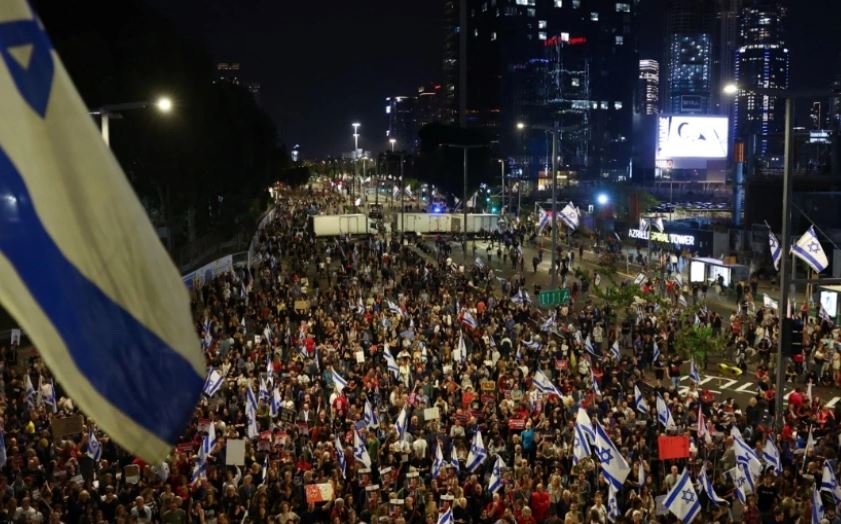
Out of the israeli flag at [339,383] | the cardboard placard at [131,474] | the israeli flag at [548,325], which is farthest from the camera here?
the israeli flag at [548,325]

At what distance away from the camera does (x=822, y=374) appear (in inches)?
980

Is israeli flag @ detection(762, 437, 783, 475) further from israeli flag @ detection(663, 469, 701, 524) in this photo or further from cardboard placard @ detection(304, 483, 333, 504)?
cardboard placard @ detection(304, 483, 333, 504)

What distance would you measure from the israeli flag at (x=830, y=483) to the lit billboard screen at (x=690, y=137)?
64.5 metres

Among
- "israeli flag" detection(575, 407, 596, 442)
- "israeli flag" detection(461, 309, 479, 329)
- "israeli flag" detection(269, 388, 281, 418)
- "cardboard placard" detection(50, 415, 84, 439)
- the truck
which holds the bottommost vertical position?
the truck

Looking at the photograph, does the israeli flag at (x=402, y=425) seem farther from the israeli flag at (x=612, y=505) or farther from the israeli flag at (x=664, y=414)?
the israeli flag at (x=664, y=414)

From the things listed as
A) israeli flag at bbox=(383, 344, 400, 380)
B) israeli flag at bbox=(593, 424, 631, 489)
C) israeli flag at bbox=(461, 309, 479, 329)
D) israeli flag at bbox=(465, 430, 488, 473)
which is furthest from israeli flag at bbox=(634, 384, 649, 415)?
israeli flag at bbox=(461, 309, 479, 329)

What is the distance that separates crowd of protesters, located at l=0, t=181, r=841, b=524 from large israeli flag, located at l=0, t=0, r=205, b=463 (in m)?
9.07

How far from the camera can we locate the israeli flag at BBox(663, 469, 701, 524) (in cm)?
1220

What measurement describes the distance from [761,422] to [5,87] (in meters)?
17.7

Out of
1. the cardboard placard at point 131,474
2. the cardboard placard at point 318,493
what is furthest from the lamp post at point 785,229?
the cardboard placard at point 131,474

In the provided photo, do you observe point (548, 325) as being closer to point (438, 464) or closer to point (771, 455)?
point (771, 455)

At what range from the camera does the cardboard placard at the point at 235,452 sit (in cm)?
1434

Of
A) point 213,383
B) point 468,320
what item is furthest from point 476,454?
point 468,320

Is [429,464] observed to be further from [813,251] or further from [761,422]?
[813,251]
